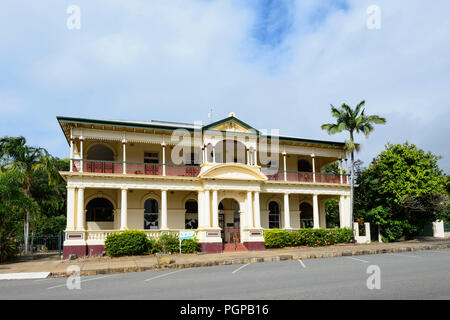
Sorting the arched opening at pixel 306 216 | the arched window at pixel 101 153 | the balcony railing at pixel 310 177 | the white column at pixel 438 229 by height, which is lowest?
the white column at pixel 438 229

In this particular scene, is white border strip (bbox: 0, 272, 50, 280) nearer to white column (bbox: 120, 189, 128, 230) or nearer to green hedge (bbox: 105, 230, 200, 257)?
green hedge (bbox: 105, 230, 200, 257)

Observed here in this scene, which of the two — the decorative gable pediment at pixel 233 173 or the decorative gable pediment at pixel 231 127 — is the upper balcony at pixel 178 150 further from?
the decorative gable pediment at pixel 233 173

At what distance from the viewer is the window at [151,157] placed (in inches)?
1034

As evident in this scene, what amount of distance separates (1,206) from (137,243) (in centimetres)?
703

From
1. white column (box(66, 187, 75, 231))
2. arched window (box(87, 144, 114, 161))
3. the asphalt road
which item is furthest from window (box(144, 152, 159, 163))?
the asphalt road

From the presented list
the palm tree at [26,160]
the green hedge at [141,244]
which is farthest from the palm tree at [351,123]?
the palm tree at [26,160]

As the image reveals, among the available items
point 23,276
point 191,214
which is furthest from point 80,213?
point 191,214

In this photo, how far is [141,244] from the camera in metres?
21.7

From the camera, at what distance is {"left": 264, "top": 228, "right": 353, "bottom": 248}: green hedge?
24859mm

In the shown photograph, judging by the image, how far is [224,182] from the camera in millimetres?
24422

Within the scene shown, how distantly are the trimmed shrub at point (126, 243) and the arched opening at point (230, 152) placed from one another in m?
8.03

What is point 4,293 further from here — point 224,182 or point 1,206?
point 224,182
